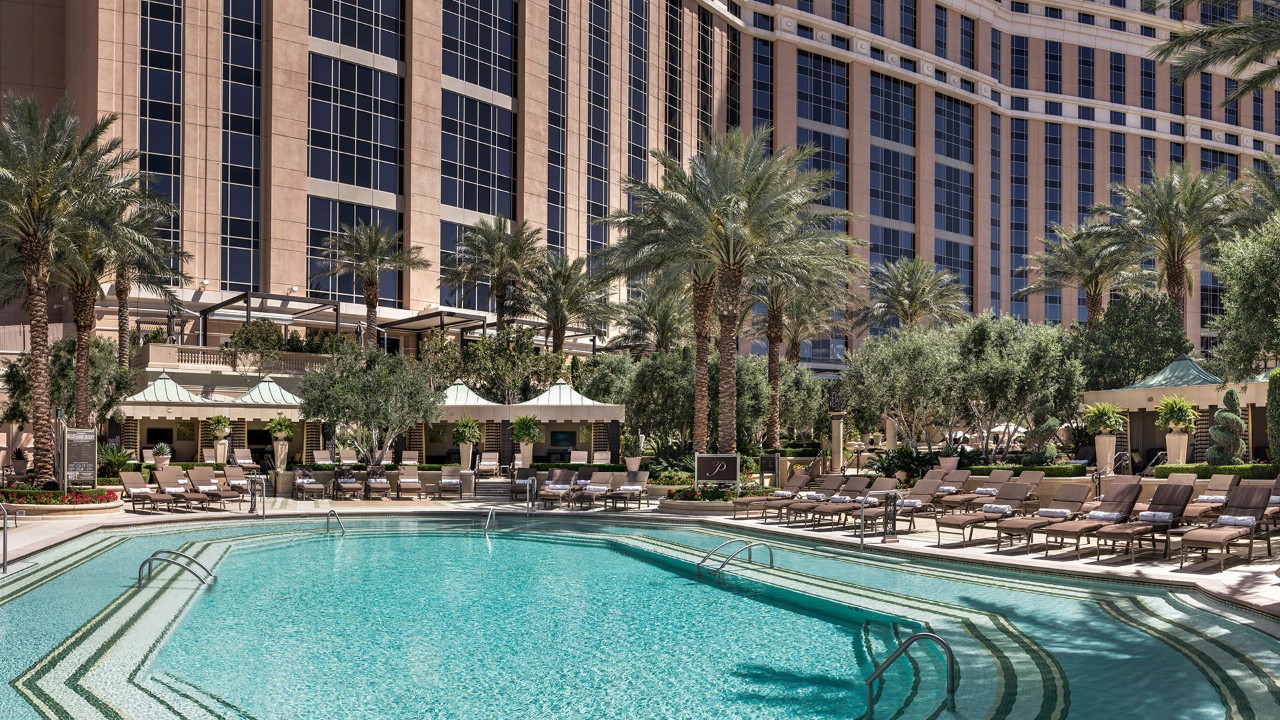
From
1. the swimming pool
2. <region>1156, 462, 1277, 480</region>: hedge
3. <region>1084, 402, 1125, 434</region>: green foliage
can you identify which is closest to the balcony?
the swimming pool

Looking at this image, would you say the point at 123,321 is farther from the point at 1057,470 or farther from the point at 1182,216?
the point at 1182,216

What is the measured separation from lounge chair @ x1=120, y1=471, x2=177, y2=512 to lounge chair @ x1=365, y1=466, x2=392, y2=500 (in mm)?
5179

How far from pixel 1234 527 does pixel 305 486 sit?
889 inches

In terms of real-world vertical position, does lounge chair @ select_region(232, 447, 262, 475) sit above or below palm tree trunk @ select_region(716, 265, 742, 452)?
below

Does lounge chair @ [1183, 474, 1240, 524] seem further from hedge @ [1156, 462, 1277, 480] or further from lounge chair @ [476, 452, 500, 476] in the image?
lounge chair @ [476, 452, 500, 476]

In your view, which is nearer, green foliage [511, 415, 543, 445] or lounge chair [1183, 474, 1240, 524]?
lounge chair [1183, 474, 1240, 524]

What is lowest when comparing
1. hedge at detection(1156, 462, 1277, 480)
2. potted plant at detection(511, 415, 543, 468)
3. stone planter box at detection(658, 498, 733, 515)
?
stone planter box at detection(658, 498, 733, 515)

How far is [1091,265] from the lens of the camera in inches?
1732

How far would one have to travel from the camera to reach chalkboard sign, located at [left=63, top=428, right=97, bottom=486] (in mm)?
23781

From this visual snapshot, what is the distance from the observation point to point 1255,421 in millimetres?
30422

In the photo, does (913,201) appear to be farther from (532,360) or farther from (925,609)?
(925,609)

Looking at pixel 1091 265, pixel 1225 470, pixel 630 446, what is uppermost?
pixel 1091 265

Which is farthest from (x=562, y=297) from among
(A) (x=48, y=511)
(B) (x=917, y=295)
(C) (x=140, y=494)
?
(A) (x=48, y=511)

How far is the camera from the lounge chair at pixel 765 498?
23016 millimetres
